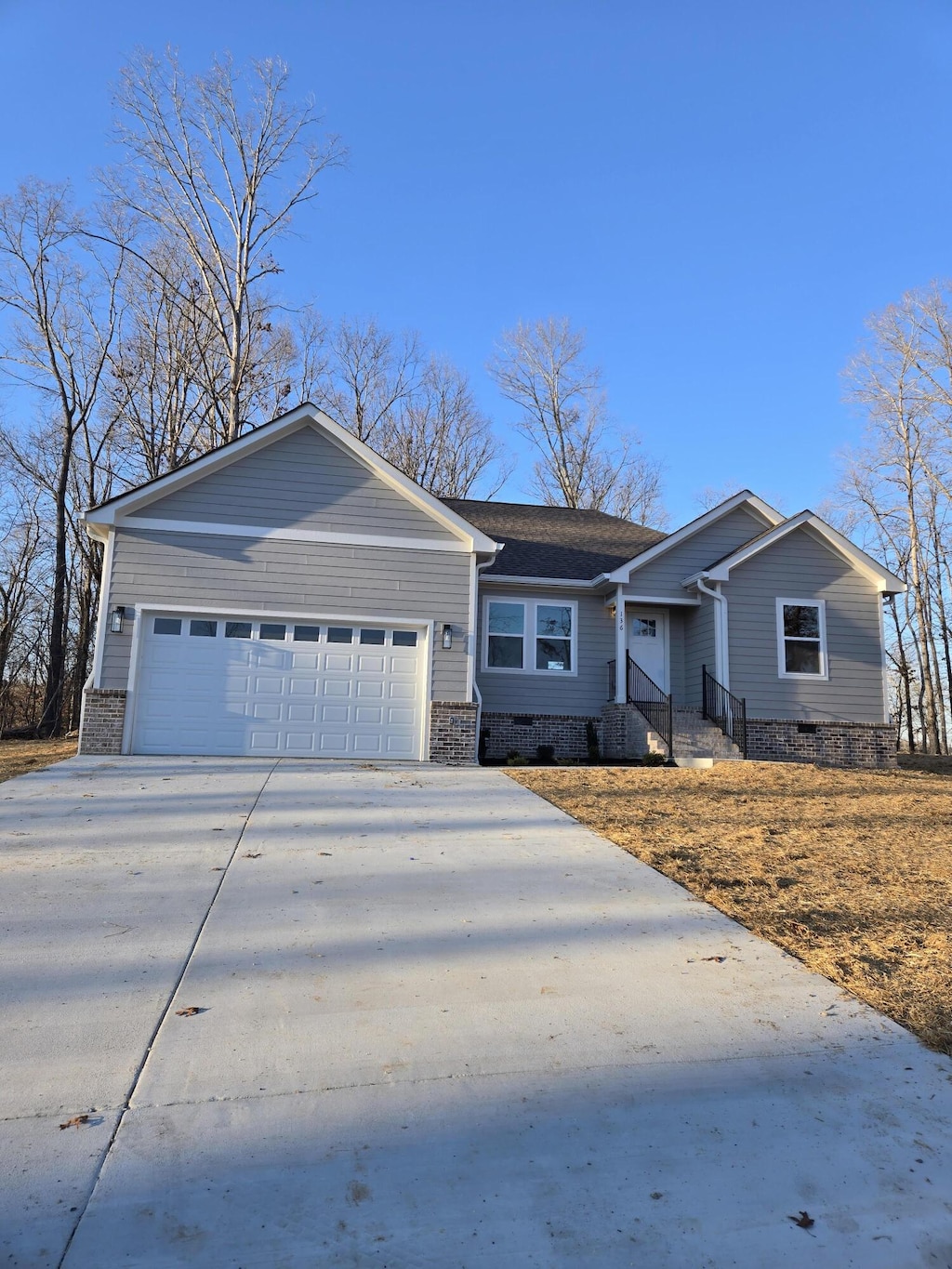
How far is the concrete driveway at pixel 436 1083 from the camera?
229 cm

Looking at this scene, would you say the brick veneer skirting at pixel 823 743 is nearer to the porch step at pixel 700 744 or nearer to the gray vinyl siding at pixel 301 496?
the porch step at pixel 700 744

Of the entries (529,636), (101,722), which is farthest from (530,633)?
(101,722)

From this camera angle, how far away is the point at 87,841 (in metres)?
6.24

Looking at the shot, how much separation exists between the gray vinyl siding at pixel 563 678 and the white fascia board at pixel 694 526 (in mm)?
907

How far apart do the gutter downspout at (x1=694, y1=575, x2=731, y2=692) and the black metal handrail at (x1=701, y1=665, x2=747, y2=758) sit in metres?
0.17

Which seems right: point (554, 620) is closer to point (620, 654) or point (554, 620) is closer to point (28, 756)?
point (620, 654)

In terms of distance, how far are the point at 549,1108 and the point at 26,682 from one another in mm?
26017

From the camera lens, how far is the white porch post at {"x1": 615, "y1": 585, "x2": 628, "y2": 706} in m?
14.5

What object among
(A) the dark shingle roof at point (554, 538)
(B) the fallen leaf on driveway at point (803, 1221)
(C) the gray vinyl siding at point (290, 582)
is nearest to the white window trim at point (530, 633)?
(A) the dark shingle roof at point (554, 538)

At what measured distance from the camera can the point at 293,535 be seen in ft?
40.9

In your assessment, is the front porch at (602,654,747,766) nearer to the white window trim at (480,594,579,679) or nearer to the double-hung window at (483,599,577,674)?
the white window trim at (480,594,579,679)

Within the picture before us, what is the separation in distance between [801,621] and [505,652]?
17.8 feet

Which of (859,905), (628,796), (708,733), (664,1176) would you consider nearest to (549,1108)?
(664,1176)

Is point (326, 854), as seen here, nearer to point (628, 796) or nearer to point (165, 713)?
point (628, 796)
